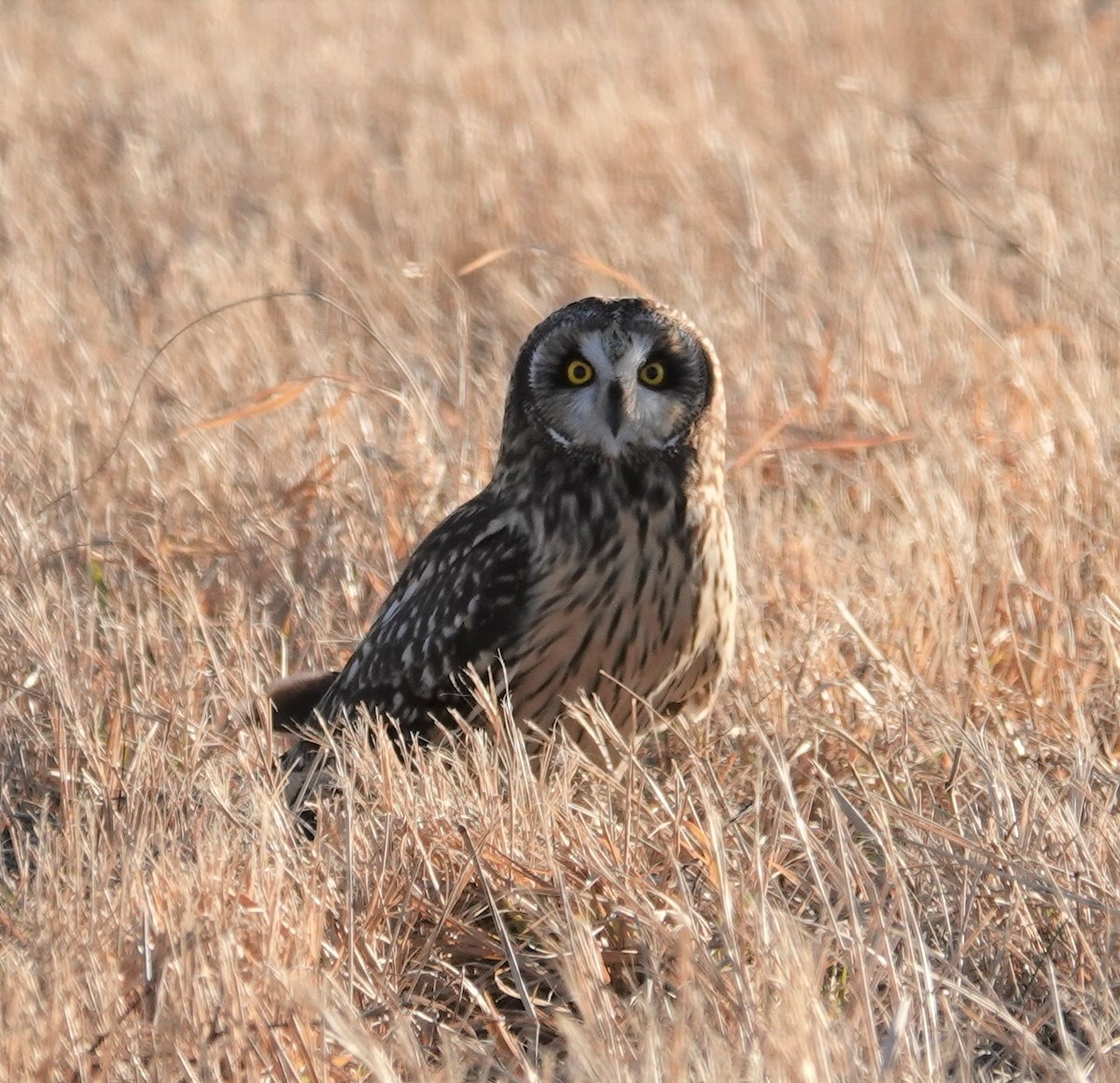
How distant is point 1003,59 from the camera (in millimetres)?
9992

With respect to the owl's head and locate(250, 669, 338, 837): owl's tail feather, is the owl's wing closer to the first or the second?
locate(250, 669, 338, 837): owl's tail feather

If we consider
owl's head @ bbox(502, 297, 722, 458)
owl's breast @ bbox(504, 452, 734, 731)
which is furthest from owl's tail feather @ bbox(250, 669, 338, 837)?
owl's head @ bbox(502, 297, 722, 458)

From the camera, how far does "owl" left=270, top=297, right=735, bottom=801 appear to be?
4.00m

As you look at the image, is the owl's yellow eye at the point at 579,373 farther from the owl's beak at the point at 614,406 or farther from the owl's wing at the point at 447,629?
the owl's wing at the point at 447,629

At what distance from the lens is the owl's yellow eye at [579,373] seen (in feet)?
13.3

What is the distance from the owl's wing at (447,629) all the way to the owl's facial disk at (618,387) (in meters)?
0.25

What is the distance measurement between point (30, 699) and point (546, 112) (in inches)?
211

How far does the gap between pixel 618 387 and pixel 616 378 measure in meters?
0.02

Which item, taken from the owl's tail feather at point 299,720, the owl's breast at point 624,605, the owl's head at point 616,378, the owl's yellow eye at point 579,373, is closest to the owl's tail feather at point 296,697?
the owl's tail feather at point 299,720

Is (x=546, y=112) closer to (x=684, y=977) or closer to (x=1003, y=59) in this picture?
(x=1003, y=59)

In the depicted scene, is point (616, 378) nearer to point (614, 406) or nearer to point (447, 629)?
point (614, 406)

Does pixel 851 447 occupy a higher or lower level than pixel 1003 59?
lower

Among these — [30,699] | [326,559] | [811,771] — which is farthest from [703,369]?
[30,699]

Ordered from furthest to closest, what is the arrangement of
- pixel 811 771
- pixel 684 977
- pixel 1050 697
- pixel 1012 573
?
pixel 1012 573
pixel 1050 697
pixel 811 771
pixel 684 977
